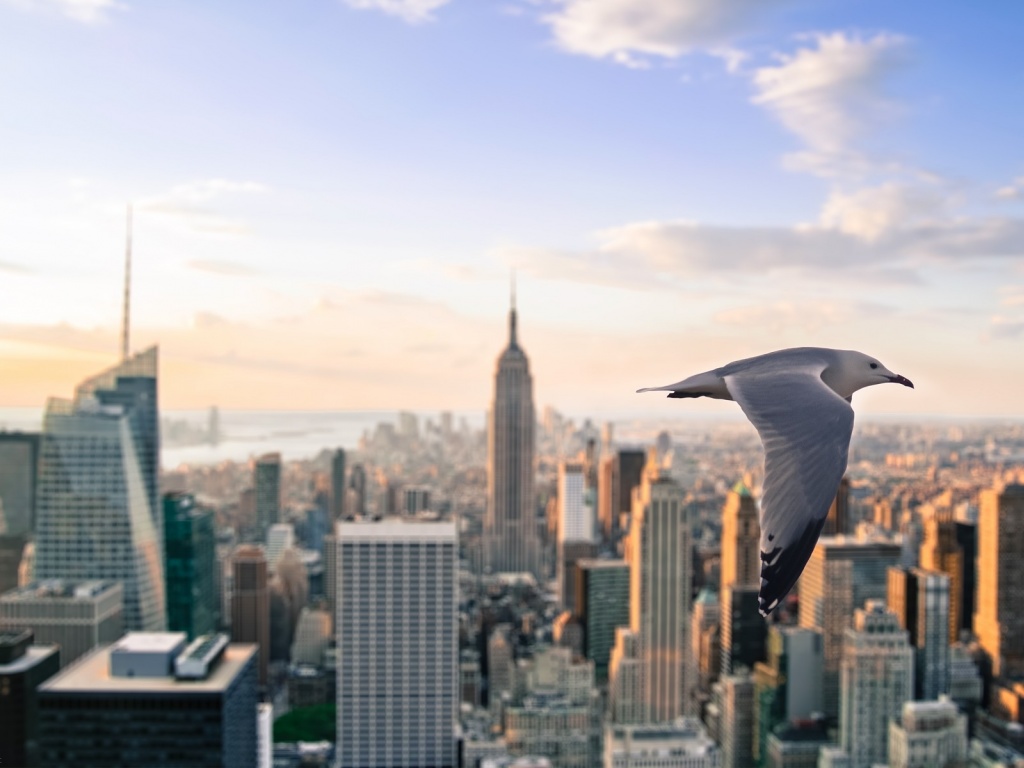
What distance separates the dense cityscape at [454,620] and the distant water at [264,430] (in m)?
0.18

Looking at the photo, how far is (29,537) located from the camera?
930 cm

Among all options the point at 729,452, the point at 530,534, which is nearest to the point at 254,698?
the point at 729,452

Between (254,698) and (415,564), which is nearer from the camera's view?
(254,698)

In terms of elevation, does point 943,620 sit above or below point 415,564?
below

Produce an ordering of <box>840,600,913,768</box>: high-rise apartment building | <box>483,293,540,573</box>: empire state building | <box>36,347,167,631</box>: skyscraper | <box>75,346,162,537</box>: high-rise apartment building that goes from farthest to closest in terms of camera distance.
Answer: <box>483,293,540,573</box>: empire state building, <box>36,347,167,631</box>: skyscraper, <box>75,346,162,537</box>: high-rise apartment building, <box>840,600,913,768</box>: high-rise apartment building

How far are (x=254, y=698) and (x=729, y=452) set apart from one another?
3.89m

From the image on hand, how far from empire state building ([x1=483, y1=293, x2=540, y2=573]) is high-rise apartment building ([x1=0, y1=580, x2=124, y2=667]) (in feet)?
31.8

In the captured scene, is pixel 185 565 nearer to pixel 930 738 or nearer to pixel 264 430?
pixel 264 430

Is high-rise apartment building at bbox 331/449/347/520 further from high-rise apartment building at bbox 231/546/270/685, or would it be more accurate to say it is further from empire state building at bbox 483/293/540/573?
empire state building at bbox 483/293/540/573

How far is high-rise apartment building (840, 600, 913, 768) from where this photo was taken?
888 cm

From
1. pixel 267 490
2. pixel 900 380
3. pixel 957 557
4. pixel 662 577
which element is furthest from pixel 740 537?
pixel 900 380

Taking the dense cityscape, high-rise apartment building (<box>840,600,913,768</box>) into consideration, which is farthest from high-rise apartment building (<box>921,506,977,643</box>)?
high-rise apartment building (<box>840,600,913,768</box>)

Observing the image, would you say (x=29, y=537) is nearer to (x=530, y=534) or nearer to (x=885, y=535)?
(x=885, y=535)

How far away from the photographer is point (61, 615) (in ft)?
27.8
